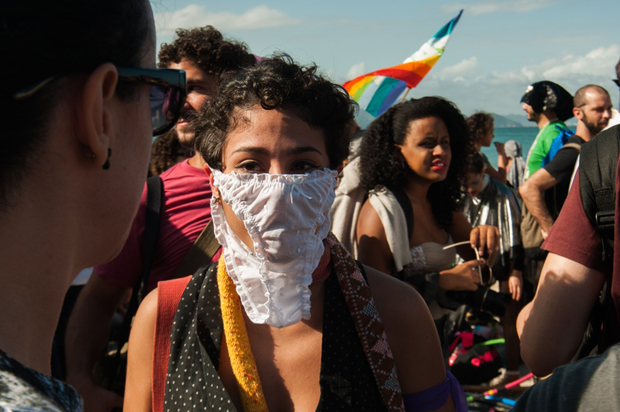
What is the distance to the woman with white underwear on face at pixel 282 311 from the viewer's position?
165cm

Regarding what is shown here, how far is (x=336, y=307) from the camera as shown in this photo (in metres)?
1.76

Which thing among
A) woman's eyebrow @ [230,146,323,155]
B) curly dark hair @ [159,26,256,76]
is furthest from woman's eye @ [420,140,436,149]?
woman's eyebrow @ [230,146,323,155]

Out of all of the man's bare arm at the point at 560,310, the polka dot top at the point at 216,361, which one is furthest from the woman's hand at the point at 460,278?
the polka dot top at the point at 216,361

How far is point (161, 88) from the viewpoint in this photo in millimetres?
1094

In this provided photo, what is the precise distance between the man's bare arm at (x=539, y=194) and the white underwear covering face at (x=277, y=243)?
3736 mm

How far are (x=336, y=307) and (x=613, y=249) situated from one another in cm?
93

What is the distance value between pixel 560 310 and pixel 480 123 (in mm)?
6136

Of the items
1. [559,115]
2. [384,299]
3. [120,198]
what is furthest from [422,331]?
[559,115]

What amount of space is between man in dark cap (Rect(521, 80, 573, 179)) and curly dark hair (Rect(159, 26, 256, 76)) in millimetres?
4296

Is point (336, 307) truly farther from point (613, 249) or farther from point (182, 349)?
point (613, 249)

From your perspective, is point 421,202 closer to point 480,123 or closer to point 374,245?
point 374,245

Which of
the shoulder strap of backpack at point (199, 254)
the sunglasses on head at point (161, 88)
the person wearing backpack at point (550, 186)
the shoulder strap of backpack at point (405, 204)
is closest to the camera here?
the sunglasses on head at point (161, 88)

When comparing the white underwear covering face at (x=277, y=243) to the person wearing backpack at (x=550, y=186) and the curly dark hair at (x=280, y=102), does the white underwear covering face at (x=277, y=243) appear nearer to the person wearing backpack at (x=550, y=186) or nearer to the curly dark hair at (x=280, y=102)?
the curly dark hair at (x=280, y=102)

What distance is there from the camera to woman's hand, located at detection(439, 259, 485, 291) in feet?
10.7
